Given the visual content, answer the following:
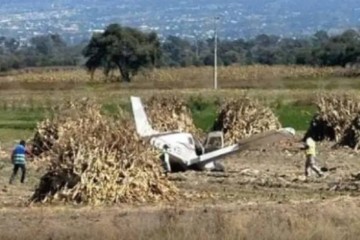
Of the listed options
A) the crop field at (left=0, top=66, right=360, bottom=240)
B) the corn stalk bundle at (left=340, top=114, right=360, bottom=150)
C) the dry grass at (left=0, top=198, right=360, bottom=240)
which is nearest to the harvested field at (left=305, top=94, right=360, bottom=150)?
the corn stalk bundle at (left=340, top=114, right=360, bottom=150)

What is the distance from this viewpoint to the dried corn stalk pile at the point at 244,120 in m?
48.2

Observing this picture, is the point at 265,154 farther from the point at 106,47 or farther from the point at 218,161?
the point at 106,47

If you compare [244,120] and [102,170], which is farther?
[244,120]

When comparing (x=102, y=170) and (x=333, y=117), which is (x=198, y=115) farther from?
(x=102, y=170)

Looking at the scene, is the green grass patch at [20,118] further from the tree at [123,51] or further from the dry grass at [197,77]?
the tree at [123,51]

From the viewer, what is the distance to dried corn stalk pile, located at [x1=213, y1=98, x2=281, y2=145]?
4822cm

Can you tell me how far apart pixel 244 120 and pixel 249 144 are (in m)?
8.97

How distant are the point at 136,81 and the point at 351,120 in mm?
70802

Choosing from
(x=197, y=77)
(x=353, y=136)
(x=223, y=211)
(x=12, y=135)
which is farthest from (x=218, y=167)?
(x=197, y=77)

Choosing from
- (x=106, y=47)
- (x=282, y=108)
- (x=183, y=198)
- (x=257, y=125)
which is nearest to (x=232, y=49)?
(x=106, y=47)

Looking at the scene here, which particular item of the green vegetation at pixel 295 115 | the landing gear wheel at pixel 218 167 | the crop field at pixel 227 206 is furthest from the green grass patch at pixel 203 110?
the landing gear wheel at pixel 218 167

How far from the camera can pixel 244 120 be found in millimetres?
48812

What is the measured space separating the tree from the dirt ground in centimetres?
8392

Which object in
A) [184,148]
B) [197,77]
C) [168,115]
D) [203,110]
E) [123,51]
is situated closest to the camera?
[184,148]
